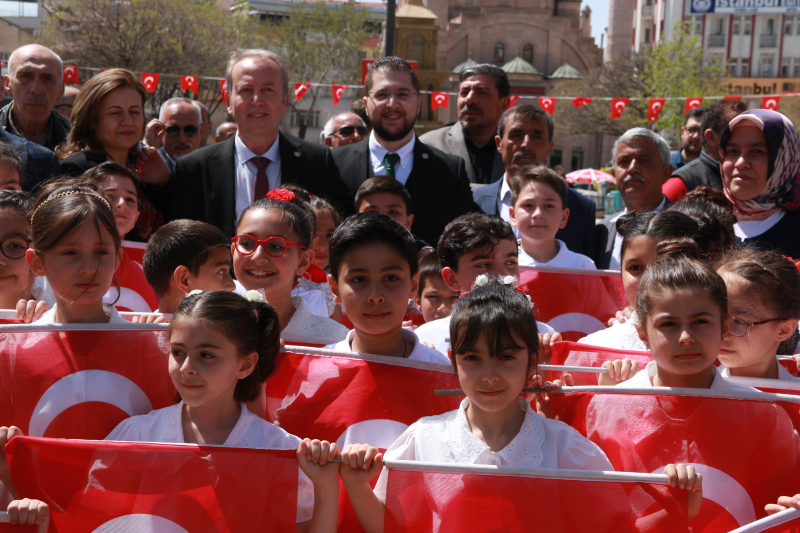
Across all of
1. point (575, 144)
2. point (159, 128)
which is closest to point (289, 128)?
point (575, 144)

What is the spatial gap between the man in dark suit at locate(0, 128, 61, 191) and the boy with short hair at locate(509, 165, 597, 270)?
9.11 ft

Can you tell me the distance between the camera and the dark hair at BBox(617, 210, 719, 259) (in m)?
4.21

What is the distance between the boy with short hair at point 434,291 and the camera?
5.13 metres

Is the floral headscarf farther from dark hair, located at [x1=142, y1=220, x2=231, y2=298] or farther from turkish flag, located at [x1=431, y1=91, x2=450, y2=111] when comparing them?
turkish flag, located at [x1=431, y1=91, x2=450, y2=111]

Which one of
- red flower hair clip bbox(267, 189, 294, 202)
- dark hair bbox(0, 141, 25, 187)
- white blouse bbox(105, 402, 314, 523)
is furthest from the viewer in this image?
dark hair bbox(0, 141, 25, 187)

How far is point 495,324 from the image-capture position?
9.81 ft

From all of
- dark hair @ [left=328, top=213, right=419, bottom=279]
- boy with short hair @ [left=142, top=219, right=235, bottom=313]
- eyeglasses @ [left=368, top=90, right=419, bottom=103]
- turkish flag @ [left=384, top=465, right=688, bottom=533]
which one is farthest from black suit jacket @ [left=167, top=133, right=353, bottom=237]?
turkish flag @ [left=384, top=465, right=688, bottom=533]

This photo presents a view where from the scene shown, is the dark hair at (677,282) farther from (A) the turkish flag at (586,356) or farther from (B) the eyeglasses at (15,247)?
(B) the eyeglasses at (15,247)

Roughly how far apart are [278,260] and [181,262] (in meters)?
0.50

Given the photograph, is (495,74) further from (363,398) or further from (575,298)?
(363,398)

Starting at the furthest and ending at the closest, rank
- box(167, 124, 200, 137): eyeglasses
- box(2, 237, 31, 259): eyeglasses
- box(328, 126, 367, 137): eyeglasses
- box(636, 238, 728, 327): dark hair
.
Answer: box(328, 126, 367, 137): eyeglasses → box(167, 124, 200, 137): eyeglasses → box(2, 237, 31, 259): eyeglasses → box(636, 238, 728, 327): dark hair

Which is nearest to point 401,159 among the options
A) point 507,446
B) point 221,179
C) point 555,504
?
point 221,179

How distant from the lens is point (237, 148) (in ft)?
18.0

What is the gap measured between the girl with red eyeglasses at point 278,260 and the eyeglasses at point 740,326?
5.61 feet
